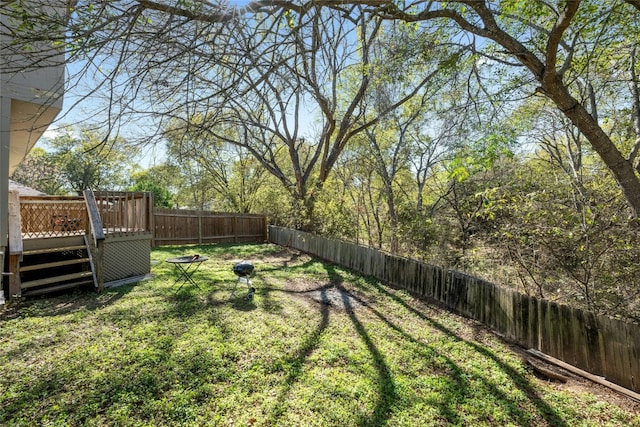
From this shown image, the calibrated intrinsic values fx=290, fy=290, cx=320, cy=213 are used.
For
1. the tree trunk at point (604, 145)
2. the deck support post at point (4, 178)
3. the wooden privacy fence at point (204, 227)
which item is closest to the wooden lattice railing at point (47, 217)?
the deck support post at point (4, 178)

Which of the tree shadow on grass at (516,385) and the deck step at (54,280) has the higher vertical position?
the deck step at (54,280)

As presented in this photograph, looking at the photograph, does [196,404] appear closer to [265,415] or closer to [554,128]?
[265,415]

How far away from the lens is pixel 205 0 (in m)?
2.26

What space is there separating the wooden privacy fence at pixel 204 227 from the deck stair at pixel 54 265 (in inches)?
226

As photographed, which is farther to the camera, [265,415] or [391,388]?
[391,388]

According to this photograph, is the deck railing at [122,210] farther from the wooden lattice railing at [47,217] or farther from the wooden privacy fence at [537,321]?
the wooden privacy fence at [537,321]

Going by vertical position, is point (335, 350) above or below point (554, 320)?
below

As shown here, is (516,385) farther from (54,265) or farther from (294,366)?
(54,265)

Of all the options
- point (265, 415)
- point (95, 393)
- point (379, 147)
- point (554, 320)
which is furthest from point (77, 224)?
point (554, 320)

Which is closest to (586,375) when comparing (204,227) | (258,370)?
(258,370)

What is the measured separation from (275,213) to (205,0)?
41.1ft

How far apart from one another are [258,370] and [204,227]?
10653mm

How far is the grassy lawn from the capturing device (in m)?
2.50

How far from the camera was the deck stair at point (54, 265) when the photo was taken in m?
4.78
